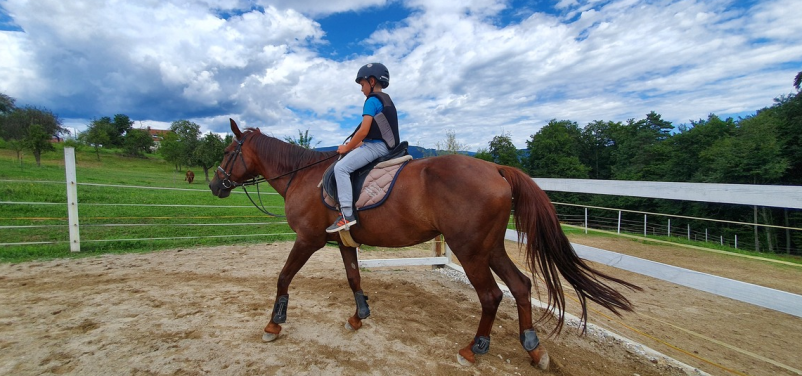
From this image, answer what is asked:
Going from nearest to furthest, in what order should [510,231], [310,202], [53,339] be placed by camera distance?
[53,339] → [310,202] → [510,231]

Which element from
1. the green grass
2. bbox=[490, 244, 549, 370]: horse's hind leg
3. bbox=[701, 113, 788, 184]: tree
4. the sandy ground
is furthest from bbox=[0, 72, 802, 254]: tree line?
bbox=[490, 244, 549, 370]: horse's hind leg

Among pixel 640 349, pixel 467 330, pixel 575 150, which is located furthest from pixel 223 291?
pixel 575 150

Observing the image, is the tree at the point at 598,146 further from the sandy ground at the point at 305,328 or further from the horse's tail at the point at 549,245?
the horse's tail at the point at 549,245

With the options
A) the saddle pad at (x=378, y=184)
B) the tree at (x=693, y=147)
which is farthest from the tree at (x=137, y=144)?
the tree at (x=693, y=147)

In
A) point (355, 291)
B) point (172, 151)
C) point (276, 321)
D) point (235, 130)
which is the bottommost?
point (276, 321)

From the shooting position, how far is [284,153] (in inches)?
149

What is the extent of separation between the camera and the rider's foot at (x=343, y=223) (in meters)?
2.99

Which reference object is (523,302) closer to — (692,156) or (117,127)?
(692,156)

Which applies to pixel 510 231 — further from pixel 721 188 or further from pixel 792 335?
pixel 792 335

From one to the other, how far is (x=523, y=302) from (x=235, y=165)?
3.55 metres

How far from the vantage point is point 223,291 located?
430 centimetres

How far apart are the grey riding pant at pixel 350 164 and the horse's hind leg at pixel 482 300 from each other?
1169 millimetres

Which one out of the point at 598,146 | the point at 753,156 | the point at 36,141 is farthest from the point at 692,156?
the point at 36,141

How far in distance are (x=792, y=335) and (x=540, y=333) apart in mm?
3655
